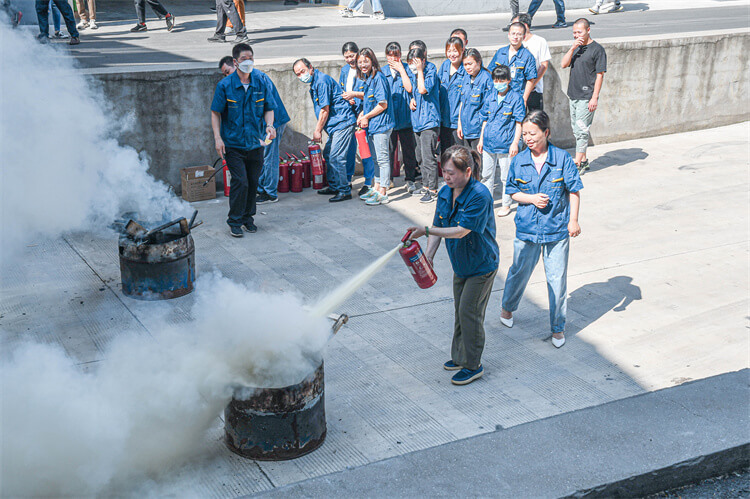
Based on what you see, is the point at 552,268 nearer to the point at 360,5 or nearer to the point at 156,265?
the point at 156,265

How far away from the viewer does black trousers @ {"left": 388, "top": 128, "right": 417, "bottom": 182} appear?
1019 centimetres

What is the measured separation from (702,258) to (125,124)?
6958 mm

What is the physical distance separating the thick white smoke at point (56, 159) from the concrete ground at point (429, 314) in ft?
1.26

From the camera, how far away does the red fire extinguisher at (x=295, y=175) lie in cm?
1014

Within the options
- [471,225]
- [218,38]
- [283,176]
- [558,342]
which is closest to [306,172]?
[283,176]

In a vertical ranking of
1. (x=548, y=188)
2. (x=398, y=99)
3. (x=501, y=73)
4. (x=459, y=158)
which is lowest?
(x=548, y=188)

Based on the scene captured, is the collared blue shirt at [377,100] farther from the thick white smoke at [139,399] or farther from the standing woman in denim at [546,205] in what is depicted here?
the thick white smoke at [139,399]

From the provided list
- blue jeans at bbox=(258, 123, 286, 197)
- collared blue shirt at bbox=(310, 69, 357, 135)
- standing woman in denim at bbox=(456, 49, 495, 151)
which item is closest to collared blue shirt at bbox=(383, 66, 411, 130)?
collared blue shirt at bbox=(310, 69, 357, 135)

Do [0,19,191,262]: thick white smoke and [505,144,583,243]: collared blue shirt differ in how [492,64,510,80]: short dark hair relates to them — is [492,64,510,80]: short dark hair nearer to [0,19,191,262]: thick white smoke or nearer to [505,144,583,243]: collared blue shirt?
[505,144,583,243]: collared blue shirt

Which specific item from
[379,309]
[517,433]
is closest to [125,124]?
[379,309]

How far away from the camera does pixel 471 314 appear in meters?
5.42

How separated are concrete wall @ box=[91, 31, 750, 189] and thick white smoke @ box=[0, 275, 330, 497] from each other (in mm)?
5013

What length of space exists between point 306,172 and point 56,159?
436 cm

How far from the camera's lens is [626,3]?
26.7m
